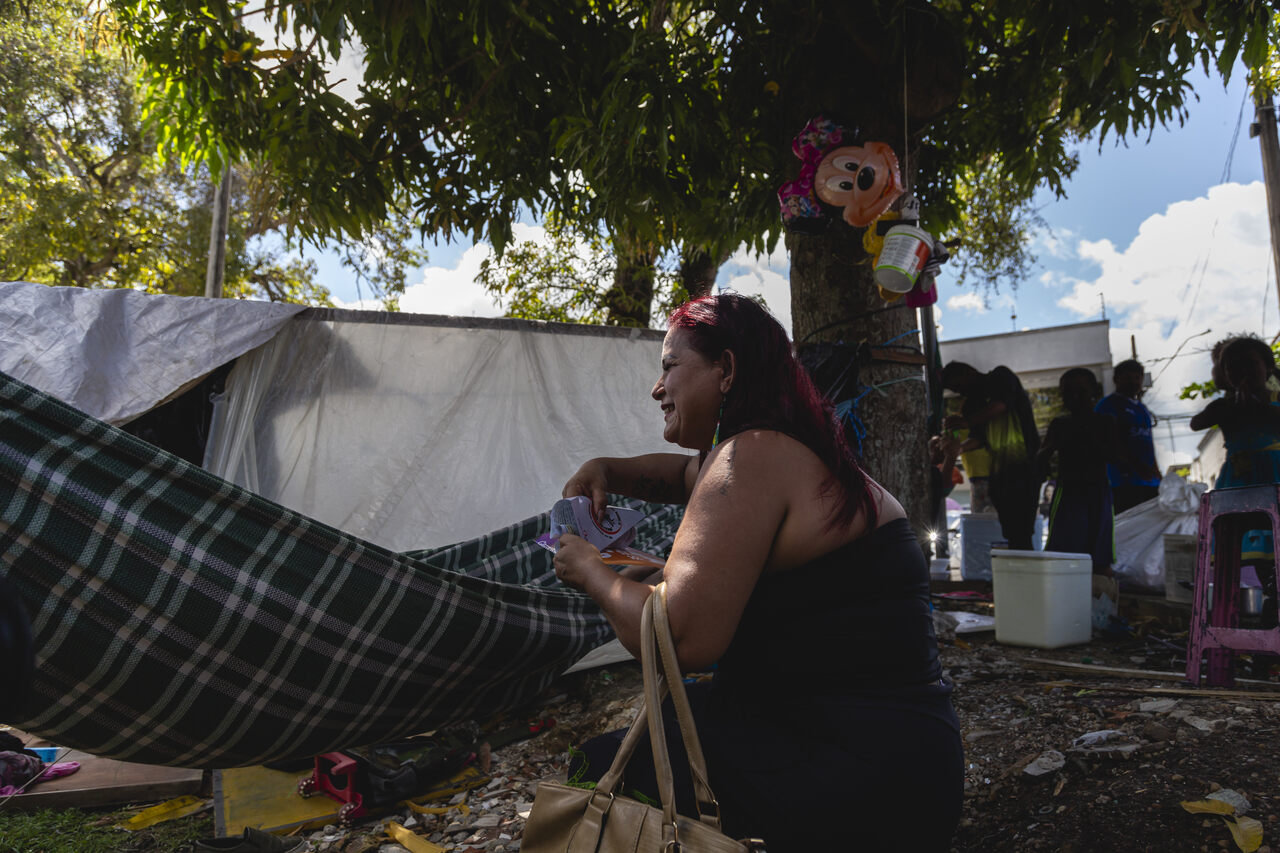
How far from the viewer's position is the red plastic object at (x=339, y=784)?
2543 mm

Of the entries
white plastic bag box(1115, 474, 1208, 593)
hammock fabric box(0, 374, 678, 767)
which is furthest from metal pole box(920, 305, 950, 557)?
hammock fabric box(0, 374, 678, 767)

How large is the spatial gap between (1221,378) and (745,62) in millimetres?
2898

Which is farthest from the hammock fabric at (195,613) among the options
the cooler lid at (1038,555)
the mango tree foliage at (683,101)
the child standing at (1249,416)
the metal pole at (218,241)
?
the metal pole at (218,241)

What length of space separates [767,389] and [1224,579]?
2.57 metres

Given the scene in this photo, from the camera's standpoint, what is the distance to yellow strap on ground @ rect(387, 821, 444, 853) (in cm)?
226

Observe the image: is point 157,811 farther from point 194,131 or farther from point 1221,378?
point 1221,378

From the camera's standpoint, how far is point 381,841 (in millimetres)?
2369

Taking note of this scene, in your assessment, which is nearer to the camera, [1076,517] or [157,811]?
[157,811]

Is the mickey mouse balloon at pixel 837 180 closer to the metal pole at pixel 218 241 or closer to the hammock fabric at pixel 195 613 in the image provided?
the hammock fabric at pixel 195 613

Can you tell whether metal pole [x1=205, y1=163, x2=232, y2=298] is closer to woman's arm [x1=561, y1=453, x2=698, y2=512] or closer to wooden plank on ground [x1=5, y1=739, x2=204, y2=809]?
wooden plank on ground [x1=5, y1=739, x2=204, y2=809]

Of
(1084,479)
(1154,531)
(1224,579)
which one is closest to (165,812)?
(1224,579)

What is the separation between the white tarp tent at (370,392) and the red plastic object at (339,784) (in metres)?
1.34

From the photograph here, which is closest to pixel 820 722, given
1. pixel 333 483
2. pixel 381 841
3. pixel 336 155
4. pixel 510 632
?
pixel 510 632

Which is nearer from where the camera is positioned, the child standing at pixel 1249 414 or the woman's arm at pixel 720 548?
the woman's arm at pixel 720 548
